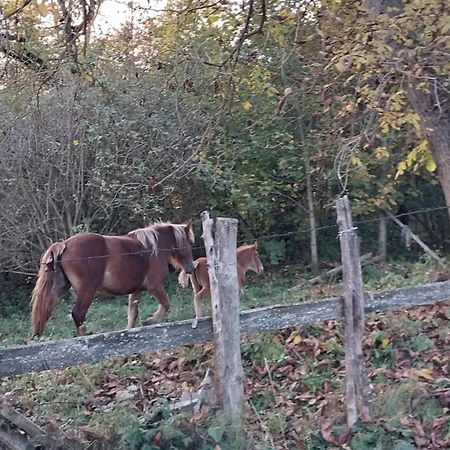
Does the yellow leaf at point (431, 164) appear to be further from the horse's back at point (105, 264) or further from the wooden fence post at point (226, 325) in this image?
the horse's back at point (105, 264)

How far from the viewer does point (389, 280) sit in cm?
1067

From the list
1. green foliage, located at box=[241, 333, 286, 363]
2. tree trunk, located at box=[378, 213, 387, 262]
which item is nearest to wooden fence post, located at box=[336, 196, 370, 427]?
green foliage, located at box=[241, 333, 286, 363]

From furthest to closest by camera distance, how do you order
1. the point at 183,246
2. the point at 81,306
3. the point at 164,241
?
the point at 183,246 → the point at 164,241 → the point at 81,306

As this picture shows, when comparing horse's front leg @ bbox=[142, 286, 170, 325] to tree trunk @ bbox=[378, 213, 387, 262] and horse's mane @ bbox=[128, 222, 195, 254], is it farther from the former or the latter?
tree trunk @ bbox=[378, 213, 387, 262]

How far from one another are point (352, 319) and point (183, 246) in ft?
13.9

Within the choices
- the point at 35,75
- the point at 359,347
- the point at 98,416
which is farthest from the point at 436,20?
the point at 98,416

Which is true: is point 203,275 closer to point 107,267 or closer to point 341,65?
point 107,267

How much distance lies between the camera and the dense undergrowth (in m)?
5.12

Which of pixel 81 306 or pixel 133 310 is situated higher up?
pixel 81 306

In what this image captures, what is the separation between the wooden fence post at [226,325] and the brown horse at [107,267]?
2.63 meters

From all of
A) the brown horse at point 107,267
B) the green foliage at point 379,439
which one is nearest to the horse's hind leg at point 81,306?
the brown horse at point 107,267

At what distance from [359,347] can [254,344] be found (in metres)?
2.07

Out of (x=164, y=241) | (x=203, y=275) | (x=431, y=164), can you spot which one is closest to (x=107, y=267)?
(x=164, y=241)

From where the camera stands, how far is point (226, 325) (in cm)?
530
